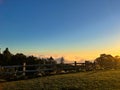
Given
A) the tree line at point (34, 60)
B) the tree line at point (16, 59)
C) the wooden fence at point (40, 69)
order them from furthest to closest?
the tree line at point (16, 59), the tree line at point (34, 60), the wooden fence at point (40, 69)

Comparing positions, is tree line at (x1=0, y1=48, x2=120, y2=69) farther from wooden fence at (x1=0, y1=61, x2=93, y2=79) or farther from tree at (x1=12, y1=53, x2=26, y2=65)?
wooden fence at (x1=0, y1=61, x2=93, y2=79)

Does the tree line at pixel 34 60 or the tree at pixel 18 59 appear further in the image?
the tree at pixel 18 59

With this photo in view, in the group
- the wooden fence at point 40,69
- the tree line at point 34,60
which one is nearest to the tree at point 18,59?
the tree line at point 34,60

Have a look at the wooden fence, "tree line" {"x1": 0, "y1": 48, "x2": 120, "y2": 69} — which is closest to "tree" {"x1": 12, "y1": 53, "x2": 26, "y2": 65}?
"tree line" {"x1": 0, "y1": 48, "x2": 120, "y2": 69}

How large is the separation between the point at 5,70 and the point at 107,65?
25375 mm

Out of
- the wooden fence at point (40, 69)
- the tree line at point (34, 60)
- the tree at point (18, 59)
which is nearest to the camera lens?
the wooden fence at point (40, 69)

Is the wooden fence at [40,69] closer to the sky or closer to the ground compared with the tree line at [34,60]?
closer to the ground

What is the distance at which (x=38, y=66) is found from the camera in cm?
3797

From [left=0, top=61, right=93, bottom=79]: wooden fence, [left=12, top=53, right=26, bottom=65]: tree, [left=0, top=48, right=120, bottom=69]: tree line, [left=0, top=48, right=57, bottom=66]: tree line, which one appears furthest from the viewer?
[left=12, top=53, right=26, bottom=65]: tree

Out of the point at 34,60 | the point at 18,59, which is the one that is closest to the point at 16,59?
the point at 18,59

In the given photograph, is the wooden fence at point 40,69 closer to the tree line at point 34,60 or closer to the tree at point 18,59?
the tree line at point 34,60

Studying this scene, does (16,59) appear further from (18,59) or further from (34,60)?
(34,60)

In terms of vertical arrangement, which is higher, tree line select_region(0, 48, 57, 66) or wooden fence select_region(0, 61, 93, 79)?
tree line select_region(0, 48, 57, 66)

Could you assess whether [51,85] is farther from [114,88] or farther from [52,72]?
[52,72]
